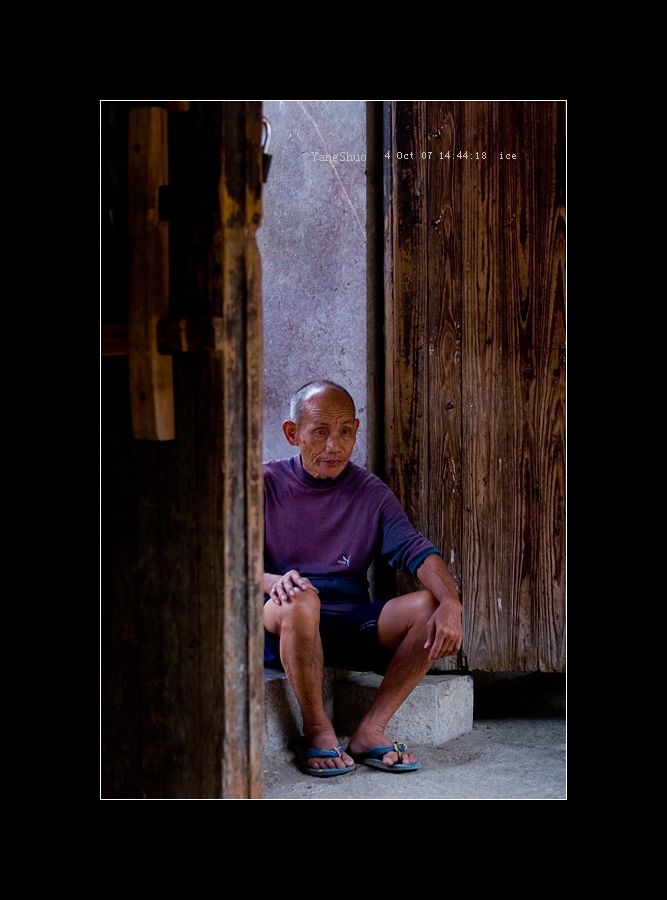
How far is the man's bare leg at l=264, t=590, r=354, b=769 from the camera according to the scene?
2805 mm

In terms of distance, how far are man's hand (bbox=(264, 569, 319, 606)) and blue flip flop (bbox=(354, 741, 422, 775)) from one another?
0.59 m

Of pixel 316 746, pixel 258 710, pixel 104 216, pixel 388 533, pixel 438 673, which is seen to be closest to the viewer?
pixel 258 710

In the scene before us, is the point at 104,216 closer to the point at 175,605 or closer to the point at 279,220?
the point at 175,605

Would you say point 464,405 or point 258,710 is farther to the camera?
point 464,405

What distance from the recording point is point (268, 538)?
10.3ft

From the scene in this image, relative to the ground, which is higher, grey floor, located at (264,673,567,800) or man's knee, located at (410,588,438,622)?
man's knee, located at (410,588,438,622)

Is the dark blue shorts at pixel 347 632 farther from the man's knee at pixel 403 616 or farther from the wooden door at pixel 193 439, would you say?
the wooden door at pixel 193 439

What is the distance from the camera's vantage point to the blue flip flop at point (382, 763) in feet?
9.28

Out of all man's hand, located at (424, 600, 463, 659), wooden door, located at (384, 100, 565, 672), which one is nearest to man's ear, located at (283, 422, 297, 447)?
wooden door, located at (384, 100, 565, 672)

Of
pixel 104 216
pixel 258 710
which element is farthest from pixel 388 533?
pixel 104 216

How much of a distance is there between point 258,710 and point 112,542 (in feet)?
1.75

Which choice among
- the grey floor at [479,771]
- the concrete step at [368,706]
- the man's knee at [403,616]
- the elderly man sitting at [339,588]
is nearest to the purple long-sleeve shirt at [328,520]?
the elderly man sitting at [339,588]

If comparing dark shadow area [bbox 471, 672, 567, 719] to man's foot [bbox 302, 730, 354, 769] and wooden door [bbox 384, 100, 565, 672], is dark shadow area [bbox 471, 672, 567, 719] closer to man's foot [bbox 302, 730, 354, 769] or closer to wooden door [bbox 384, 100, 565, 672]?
wooden door [bbox 384, 100, 565, 672]

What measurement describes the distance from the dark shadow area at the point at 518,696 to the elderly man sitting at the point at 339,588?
2.43 ft
